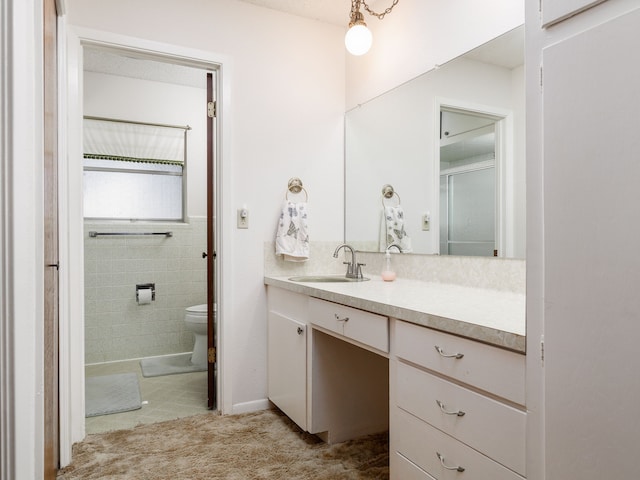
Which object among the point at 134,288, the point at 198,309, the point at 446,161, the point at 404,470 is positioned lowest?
the point at 404,470

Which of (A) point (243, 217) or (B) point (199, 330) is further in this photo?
(B) point (199, 330)

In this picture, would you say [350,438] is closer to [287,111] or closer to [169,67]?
[287,111]

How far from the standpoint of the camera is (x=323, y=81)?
2773 mm

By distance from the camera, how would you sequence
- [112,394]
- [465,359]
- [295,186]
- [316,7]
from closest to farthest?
[465,359] < [316,7] < [295,186] < [112,394]

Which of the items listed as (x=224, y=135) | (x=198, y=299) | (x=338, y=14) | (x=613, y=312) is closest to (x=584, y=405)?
(x=613, y=312)

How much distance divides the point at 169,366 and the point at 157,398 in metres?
0.72

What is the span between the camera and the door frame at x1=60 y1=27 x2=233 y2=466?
1993 millimetres

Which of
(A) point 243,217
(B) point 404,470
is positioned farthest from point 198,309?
(B) point 404,470

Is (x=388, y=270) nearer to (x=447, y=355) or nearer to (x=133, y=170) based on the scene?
(x=447, y=355)

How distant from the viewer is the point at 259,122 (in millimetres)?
2562

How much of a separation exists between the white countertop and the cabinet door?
0.77 feet

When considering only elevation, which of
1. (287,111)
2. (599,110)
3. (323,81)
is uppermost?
(323,81)

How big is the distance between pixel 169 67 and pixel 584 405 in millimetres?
3602

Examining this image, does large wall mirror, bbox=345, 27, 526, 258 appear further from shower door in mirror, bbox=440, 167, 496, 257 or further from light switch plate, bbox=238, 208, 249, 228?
light switch plate, bbox=238, 208, 249, 228
